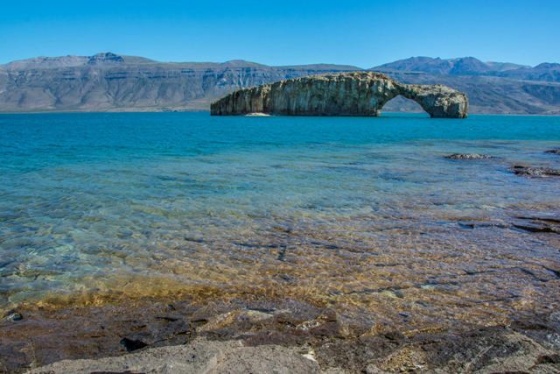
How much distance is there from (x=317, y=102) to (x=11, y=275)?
127m

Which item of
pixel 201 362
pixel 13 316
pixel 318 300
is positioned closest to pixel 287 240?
pixel 318 300

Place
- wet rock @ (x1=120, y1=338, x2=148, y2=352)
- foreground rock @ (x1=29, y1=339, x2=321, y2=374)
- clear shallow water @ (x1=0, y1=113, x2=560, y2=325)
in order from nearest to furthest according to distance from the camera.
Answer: foreground rock @ (x1=29, y1=339, x2=321, y2=374), wet rock @ (x1=120, y1=338, x2=148, y2=352), clear shallow water @ (x1=0, y1=113, x2=560, y2=325)

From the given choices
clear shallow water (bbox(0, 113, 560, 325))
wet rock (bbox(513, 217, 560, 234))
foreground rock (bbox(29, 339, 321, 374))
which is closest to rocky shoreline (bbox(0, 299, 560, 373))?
foreground rock (bbox(29, 339, 321, 374))

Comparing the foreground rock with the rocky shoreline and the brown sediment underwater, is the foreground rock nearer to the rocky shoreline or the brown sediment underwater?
the rocky shoreline

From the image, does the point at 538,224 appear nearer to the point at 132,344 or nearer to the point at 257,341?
the point at 257,341

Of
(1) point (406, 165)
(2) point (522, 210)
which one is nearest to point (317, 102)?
(1) point (406, 165)

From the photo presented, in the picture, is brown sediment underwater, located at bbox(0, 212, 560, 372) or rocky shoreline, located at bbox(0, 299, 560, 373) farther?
Result: brown sediment underwater, located at bbox(0, 212, 560, 372)

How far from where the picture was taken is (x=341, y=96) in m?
128

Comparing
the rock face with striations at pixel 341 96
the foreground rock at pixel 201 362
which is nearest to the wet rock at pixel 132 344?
the foreground rock at pixel 201 362

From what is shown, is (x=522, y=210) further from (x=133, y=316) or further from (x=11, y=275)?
(x=11, y=275)

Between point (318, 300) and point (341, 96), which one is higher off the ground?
point (341, 96)

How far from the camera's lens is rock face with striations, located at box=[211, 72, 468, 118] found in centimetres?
12500

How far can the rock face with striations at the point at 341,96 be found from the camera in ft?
410

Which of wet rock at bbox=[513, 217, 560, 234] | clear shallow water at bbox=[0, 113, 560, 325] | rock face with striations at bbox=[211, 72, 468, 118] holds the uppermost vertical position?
rock face with striations at bbox=[211, 72, 468, 118]
